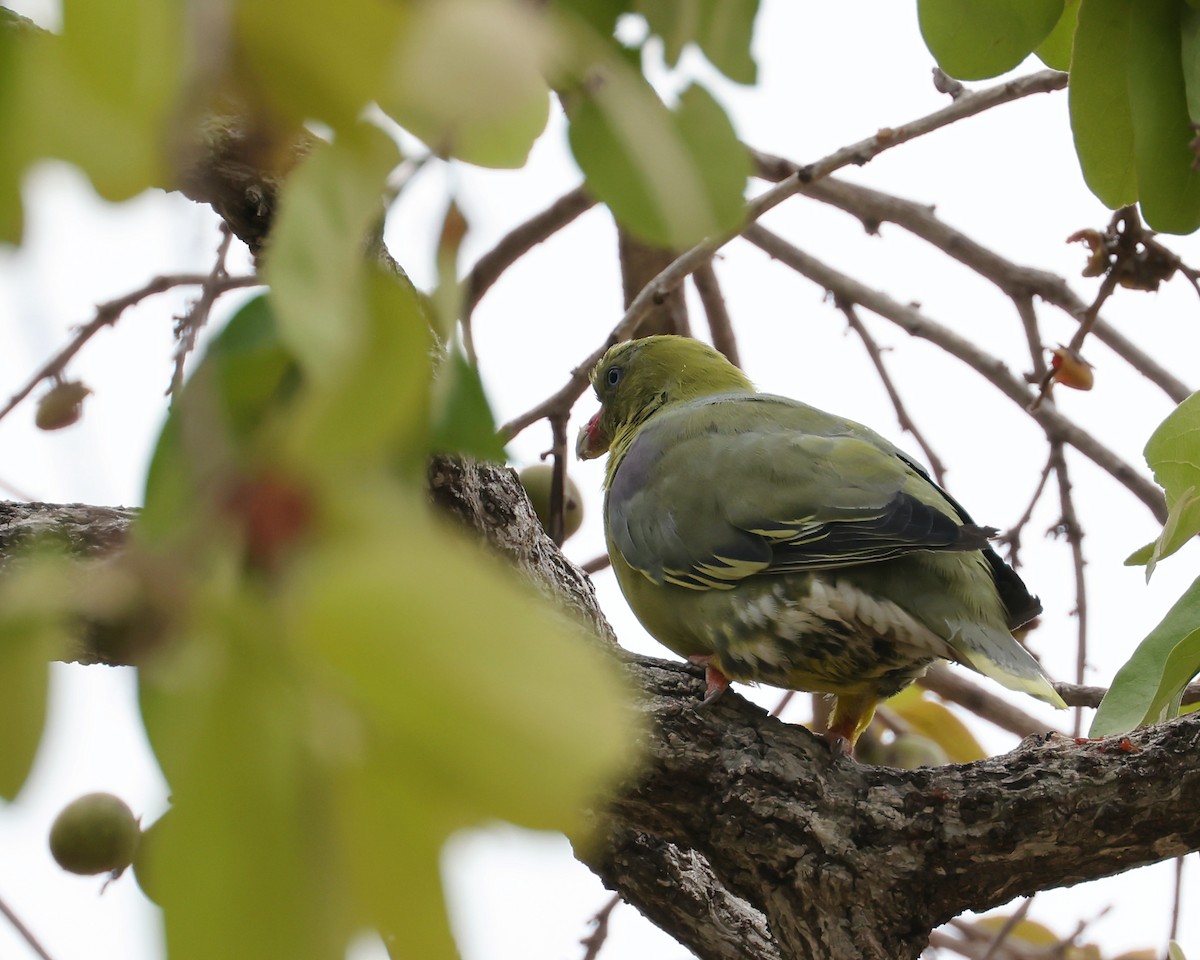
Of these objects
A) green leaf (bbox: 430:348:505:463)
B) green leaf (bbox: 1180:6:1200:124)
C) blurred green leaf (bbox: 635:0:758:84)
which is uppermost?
green leaf (bbox: 1180:6:1200:124)

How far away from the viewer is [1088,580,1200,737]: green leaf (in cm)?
141

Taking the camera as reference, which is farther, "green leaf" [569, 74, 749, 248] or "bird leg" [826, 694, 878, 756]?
"bird leg" [826, 694, 878, 756]

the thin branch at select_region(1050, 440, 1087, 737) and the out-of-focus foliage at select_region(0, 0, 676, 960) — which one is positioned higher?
the thin branch at select_region(1050, 440, 1087, 737)

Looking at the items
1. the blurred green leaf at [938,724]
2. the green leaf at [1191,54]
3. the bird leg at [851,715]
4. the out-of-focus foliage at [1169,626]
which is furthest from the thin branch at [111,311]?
the blurred green leaf at [938,724]

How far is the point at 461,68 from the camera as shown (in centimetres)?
35

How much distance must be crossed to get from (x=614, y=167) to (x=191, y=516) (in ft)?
0.81

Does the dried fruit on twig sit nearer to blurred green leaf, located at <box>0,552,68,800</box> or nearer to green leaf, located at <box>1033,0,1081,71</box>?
green leaf, located at <box>1033,0,1081,71</box>

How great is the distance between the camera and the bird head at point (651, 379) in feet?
9.50

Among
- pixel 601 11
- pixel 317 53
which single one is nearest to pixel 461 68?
pixel 317 53

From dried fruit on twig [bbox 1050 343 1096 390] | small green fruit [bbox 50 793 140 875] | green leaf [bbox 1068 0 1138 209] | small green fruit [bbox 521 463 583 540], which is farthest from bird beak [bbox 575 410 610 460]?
green leaf [bbox 1068 0 1138 209]

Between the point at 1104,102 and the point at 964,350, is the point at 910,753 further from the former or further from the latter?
the point at 1104,102

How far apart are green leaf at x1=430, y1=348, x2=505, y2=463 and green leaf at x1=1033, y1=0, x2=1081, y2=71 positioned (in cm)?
111

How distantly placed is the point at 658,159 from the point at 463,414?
0.13 meters

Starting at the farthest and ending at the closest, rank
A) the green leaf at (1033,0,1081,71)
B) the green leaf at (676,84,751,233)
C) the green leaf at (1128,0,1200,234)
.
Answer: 1. the green leaf at (1033,0,1081,71)
2. the green leaf at (1128,0,1200,234)
3. the green leaf at (676,84,751,233)
